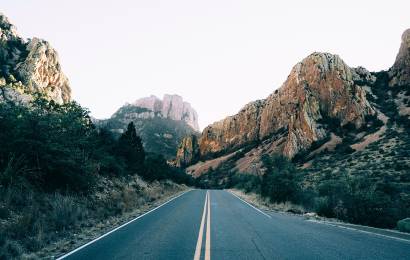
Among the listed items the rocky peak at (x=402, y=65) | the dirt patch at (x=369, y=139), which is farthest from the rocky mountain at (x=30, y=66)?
A: the rocky peak at (x=402, y=65)

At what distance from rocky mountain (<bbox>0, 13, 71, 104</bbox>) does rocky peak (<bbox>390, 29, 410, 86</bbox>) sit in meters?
98.4

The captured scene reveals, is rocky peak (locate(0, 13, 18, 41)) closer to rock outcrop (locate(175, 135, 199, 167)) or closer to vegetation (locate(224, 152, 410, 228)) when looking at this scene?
rock outcrop (locate(175, 135, 199, 167))

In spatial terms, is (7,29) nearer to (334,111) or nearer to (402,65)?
(334,111)

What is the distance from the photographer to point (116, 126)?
6959 inches

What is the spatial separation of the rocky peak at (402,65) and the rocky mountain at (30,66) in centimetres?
9839

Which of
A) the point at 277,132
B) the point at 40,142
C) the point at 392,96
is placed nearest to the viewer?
the point at 40,142

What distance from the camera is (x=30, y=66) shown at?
94875 mm

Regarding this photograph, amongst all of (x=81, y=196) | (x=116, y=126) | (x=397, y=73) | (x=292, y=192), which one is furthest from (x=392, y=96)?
(x=116, y=126)

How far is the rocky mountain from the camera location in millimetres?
89188

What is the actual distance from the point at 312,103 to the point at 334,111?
6485 mm

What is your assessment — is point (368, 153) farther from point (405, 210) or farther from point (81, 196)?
point (81, 196)

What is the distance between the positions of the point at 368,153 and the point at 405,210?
40433 millimetres

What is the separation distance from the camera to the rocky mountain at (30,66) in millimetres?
89188

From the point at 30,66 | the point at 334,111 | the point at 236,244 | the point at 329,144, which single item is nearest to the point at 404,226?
the point at 236,244
